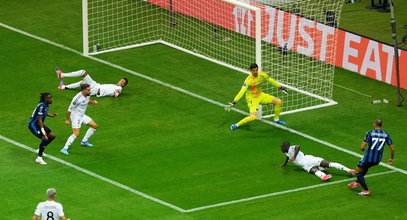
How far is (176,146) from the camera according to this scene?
115ft

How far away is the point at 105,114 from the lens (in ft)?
124

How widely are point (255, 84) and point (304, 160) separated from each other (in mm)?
4261

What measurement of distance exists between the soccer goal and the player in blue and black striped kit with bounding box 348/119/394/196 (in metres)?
7.18

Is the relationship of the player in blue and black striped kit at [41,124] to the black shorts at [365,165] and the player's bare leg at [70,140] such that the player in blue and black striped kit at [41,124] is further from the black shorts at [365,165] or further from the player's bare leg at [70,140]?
the black shorts at [365,165]

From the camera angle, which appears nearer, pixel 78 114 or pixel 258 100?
pixel 78 114

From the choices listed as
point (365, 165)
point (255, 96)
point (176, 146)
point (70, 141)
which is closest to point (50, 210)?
point (70, 141)

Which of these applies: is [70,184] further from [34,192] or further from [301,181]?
[301,181]

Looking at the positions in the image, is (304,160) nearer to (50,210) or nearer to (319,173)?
(319,173)

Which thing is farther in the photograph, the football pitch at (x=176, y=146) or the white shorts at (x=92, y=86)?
the white shorts at (x=92, y=86)

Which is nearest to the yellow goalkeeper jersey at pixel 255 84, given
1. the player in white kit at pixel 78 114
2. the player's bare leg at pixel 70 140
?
the player in white kit at pixel 78 114

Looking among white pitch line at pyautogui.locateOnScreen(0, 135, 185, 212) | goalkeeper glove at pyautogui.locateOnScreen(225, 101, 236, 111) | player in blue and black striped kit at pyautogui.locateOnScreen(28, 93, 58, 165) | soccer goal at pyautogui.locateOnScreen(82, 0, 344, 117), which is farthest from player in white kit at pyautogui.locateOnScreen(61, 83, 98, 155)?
soccer goal at pyautogui.locateOnScreen(82, 0, 344, 117)

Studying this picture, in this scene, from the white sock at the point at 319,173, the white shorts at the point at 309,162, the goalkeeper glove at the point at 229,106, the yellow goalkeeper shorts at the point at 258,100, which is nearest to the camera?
the white sock at the point at 319,173

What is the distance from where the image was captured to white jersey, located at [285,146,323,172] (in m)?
33.2

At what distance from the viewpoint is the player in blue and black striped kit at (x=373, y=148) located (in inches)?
Result: 1233
